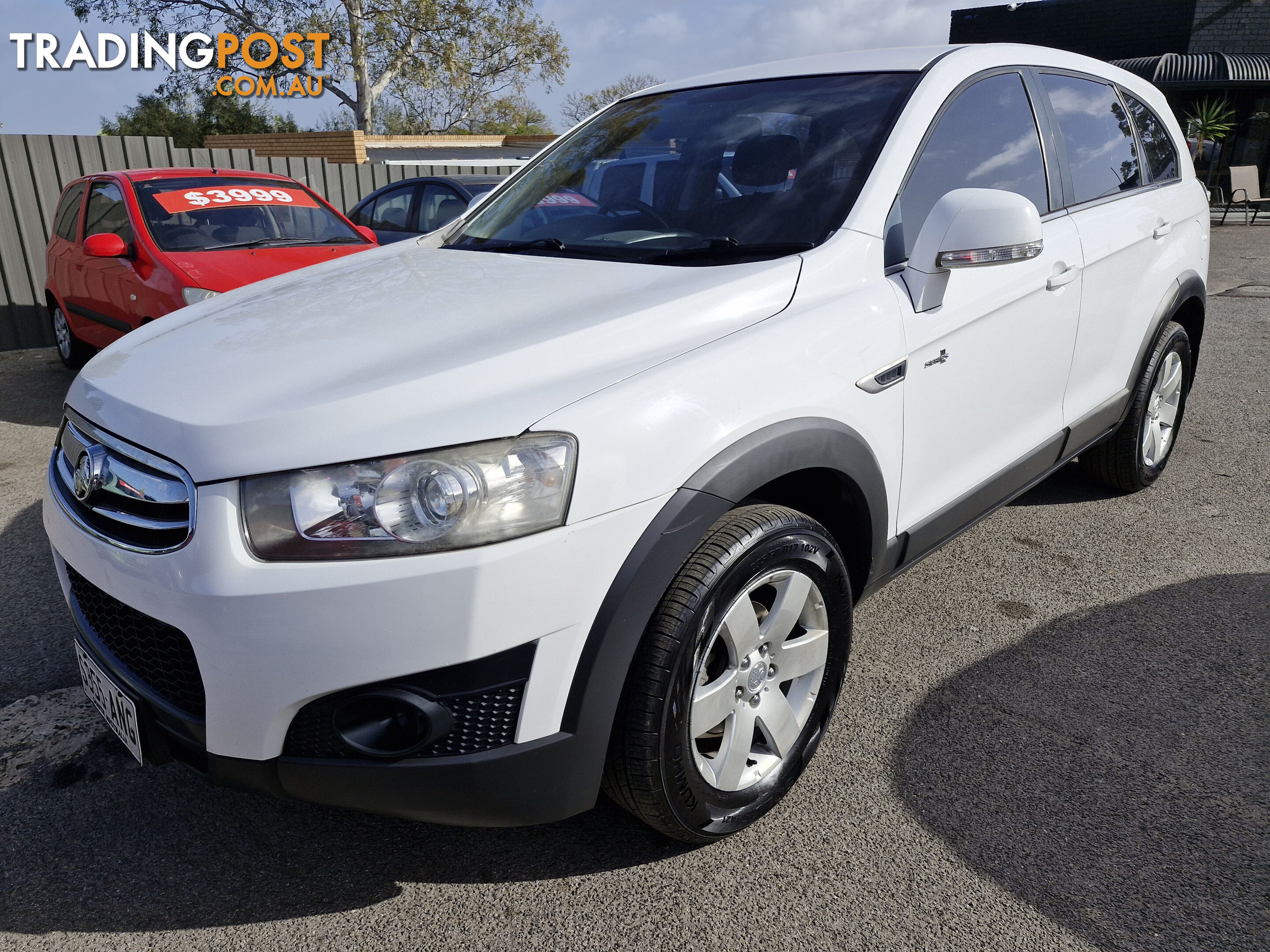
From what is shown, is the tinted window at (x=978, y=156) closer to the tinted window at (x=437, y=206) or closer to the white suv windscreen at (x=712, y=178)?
the white suv windscreen at (x=712, y=178)

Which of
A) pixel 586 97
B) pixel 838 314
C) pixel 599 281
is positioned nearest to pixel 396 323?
pixel 599 281

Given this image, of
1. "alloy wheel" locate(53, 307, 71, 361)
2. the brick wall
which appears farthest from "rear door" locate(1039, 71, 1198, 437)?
the brick wall

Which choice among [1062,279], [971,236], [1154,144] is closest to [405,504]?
[971,236]

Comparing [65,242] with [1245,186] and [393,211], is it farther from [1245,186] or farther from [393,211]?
[1245,186]

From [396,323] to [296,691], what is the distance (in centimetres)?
82

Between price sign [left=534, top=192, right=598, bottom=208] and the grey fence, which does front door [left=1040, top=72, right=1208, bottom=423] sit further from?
the grey fence

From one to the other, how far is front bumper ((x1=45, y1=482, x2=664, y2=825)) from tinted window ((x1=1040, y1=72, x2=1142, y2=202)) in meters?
2.35

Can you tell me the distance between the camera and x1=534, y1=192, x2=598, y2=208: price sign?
2.89 meters

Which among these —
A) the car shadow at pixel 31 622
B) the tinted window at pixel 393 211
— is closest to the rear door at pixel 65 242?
the tinted window at pixel 393 211

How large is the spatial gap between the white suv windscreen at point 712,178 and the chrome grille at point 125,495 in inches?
47.8

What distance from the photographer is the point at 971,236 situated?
219cm

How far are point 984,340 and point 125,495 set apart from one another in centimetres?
210

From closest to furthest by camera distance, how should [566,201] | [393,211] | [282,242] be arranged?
[566,201]
[282,242]
[393,211]

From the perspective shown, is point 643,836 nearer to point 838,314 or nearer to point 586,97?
point 838,314
